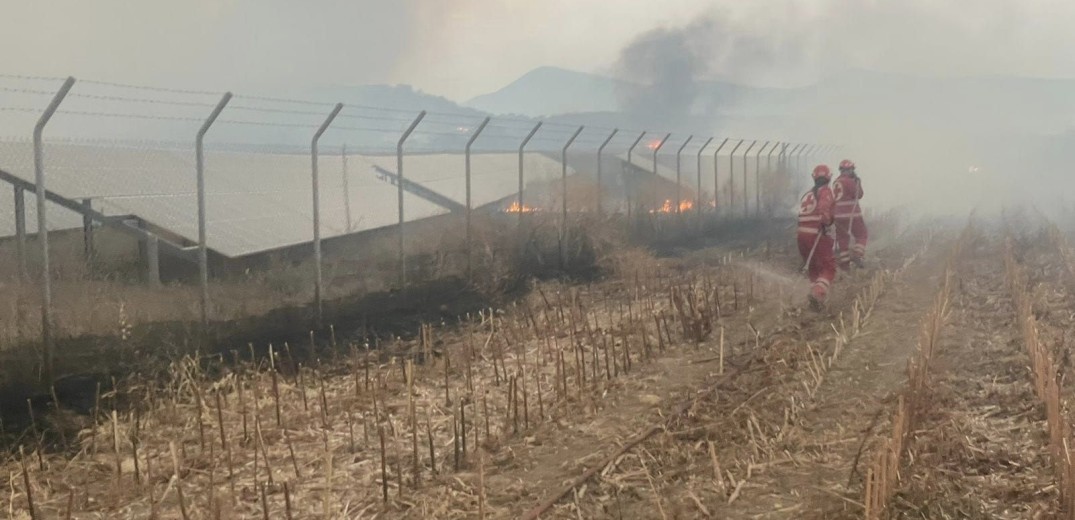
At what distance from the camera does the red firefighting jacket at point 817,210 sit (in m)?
12.9

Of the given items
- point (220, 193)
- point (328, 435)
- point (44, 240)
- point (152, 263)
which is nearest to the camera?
point (328, 435)

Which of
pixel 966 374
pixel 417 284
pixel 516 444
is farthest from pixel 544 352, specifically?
pixel 417 284

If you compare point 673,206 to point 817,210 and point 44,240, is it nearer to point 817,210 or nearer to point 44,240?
point 817,210

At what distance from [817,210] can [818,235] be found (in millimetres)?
337

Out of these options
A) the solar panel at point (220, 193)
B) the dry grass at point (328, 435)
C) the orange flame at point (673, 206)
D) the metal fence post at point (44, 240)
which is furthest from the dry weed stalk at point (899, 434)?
the orange flame at point (673, 206)

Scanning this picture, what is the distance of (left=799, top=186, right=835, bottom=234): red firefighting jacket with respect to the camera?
1289cm

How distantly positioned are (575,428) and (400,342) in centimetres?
400

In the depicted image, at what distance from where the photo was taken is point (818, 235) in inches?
504

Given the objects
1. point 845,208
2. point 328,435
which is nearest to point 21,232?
point 328,435

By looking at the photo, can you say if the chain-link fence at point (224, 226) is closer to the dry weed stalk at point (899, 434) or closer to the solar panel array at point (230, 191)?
the solar panel array at point (230, 191)

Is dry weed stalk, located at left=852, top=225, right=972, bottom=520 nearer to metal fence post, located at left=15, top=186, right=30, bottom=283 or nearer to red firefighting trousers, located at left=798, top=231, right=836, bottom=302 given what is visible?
red firefighting trousers, located at left=798, top=231, right=836, bottom=302

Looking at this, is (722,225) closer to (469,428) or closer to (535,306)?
(535,306)

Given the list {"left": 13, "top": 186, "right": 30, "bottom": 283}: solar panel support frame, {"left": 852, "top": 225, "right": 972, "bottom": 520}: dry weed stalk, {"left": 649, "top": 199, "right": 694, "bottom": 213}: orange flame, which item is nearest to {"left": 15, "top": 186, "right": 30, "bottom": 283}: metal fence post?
{"left": 13, "top": 186, "right": 30, "bottom": 283}: solar panel support frame

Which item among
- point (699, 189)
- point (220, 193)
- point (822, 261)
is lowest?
A: point (822, 261)
